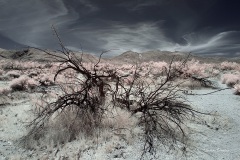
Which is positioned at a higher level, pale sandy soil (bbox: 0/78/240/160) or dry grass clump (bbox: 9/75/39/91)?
dry grass clump (bbox: 9/75/39/91)

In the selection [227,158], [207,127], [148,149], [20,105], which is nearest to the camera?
[227,158]

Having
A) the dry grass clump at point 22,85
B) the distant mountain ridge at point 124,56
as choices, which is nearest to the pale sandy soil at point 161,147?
the dry grass clump at point 22,85

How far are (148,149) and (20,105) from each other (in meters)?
6.28

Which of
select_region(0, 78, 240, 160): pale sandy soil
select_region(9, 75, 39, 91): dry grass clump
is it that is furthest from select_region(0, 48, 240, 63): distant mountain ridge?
select_region(0, 78, 240, 160): pale sandy soil

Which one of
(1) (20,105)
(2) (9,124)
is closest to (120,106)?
(2) (9,124)

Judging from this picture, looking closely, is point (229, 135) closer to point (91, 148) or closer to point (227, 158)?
point (227, 158)

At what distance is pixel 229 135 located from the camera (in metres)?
5.90

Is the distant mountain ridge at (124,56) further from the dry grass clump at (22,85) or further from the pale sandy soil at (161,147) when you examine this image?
the pale sandy soil at (161,147)

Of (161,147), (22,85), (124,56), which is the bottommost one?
(161,147)

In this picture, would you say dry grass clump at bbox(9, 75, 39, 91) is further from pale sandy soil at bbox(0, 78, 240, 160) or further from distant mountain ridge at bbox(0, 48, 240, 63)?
distant mountain ridge at bbox(0, 48, 240, 63)

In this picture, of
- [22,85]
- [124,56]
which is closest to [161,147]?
[22,85]

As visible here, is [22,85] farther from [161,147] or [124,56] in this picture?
[124,56]

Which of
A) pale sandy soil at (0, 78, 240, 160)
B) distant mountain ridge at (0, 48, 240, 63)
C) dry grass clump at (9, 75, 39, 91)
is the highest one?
distant mountain ridge at (0, 48, 240, 63)

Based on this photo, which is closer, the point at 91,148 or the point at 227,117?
the point at 91,148
